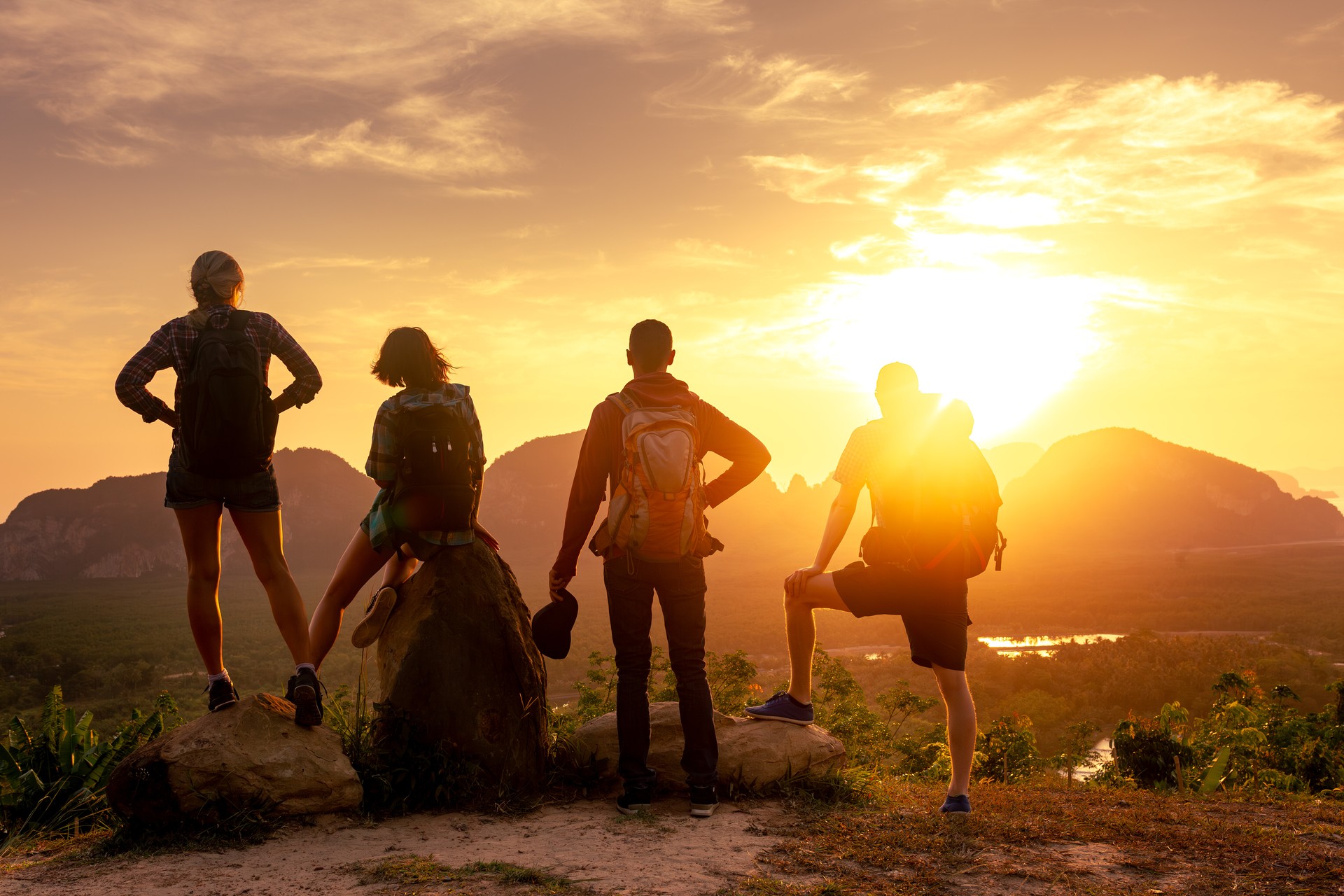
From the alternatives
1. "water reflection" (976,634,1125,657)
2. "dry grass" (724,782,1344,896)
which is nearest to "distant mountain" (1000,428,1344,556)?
"water reflection" (976,634,1125,657)

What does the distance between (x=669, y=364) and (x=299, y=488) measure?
559 feet

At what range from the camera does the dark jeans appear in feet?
15.3

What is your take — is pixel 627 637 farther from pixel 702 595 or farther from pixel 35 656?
pixel 35 656

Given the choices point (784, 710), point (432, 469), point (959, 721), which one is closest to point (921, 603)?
point (959, 721)

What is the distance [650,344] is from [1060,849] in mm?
3248

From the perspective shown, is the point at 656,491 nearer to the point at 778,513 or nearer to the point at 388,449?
the point at 388,449

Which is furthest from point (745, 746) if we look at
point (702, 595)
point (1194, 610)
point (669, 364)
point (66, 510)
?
point (66, 510)

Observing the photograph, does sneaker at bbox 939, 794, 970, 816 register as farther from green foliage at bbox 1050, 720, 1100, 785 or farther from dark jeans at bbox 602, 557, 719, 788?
green foliage at bbox 1050, 720, 1100, 785

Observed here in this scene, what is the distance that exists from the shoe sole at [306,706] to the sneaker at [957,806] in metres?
3.44

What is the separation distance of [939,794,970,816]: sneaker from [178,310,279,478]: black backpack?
4039 mm

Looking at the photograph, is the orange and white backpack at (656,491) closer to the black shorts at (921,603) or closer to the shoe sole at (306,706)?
the black shorts at (921,603)

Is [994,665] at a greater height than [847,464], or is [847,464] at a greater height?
[847,464]

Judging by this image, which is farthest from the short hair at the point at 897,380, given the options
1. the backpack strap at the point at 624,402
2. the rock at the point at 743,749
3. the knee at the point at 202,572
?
the knee at the point at 202,572

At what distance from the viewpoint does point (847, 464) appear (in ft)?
16.2
